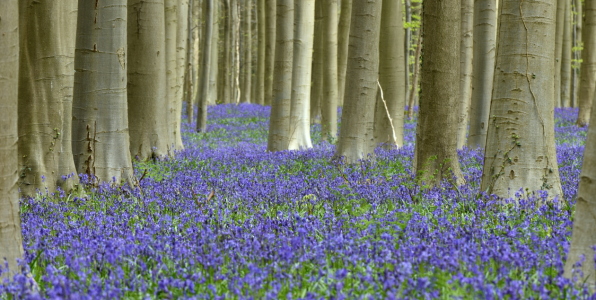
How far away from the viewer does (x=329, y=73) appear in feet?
58.6

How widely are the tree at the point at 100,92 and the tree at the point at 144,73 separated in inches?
135

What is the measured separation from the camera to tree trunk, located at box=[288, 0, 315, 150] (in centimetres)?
1410

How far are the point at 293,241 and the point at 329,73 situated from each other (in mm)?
13495

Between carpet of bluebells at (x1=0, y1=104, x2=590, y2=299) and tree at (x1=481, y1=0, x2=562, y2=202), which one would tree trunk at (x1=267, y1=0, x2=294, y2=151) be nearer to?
carpet of bluebells at (x1=0, y1=104, x2=590, y2=299)

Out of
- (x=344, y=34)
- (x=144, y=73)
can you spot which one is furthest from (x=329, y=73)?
(x=144, y=73)

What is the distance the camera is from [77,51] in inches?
333

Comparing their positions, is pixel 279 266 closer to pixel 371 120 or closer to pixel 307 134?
pixel 371 120

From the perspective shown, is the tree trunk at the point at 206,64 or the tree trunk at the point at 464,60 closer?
the tree trunk at the point at 464,60

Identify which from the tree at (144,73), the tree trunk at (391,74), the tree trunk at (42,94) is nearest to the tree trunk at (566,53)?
the tree trunk at (391,74)

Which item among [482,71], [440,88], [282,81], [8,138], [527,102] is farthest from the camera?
[282,81]

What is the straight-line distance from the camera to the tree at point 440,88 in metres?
8.30

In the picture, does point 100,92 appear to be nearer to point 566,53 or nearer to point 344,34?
point 344,34

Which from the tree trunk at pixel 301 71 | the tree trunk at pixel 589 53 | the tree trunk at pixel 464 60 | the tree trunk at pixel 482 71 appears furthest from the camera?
the tree trunk at pixel 589 53

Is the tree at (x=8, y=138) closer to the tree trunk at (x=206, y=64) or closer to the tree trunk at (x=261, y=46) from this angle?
the tree trunk at (x=206, y=64)
